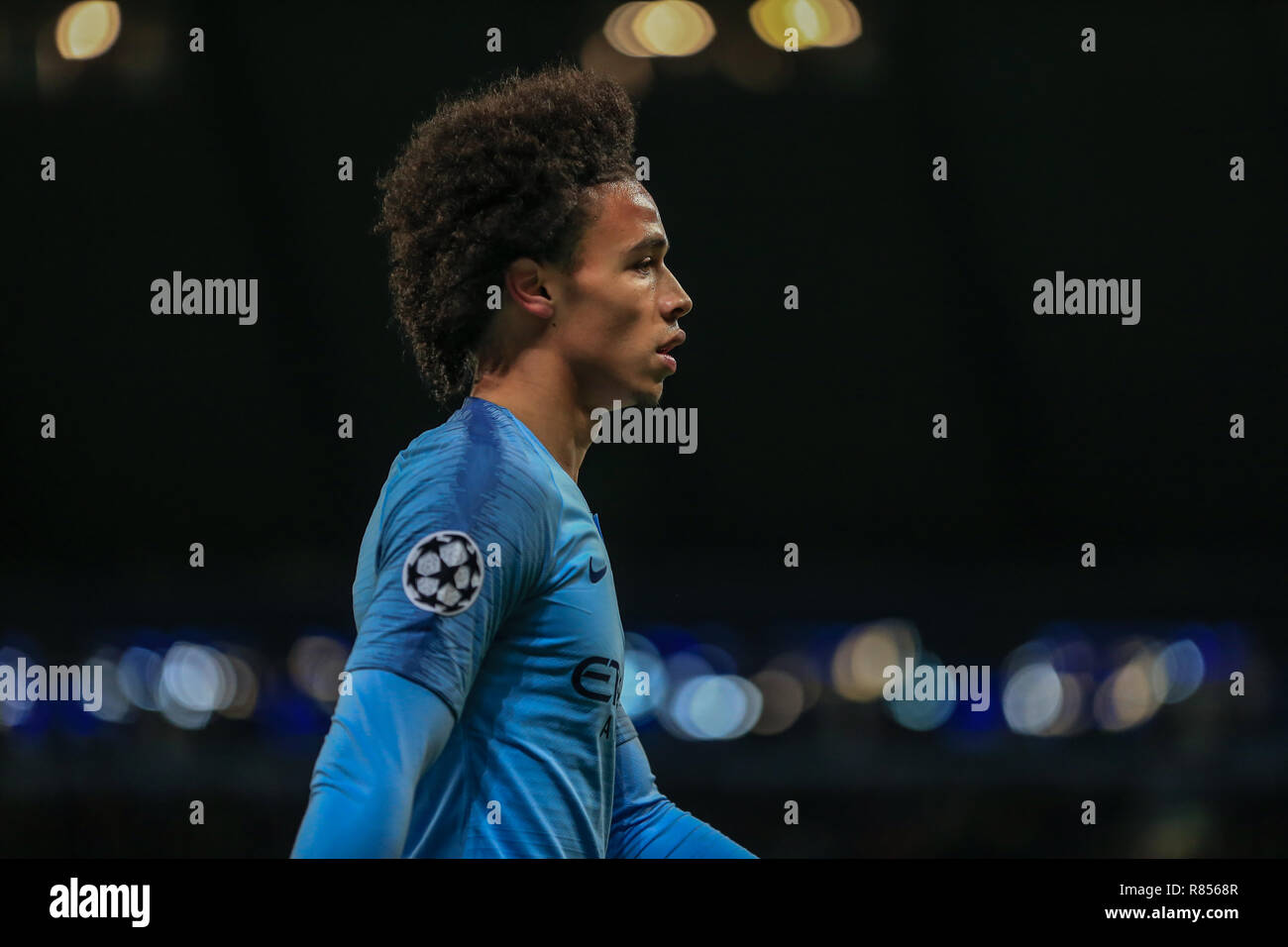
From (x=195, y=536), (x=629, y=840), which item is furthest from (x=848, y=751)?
(x=629, y=840)

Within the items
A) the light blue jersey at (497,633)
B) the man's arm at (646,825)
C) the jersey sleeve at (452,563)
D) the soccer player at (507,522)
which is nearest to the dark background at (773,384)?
the man's arm at (646,825)

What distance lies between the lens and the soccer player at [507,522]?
1897mm

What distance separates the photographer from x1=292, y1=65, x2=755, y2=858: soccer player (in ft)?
6.23

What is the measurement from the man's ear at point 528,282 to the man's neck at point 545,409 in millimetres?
130

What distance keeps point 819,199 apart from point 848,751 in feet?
13.7

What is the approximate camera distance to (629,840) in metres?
2.48

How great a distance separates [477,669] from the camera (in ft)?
6.50

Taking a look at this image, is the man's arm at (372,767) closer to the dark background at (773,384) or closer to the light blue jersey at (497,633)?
the light blue jersey at (497,633)

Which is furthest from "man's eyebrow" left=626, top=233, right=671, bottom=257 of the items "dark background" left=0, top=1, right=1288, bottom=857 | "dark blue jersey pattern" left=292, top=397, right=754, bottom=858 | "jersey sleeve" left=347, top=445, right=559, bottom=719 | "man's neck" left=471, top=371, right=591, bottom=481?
"dark background" left=0, top=1, right=1288, bottom=857

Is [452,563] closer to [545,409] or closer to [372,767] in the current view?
[372,767]

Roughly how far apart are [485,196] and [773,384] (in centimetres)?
874

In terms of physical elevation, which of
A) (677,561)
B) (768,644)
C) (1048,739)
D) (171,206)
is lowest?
(1048,739)

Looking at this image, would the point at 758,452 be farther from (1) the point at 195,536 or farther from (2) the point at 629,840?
(2) the point at 629,840
